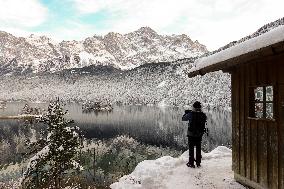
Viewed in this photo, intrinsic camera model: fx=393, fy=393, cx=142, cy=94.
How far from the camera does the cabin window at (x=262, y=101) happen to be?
32.4 ft

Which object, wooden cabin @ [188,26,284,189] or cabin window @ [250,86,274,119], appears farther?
cabin window @ [250,86,274,119]

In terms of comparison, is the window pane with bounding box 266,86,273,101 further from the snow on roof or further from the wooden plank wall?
the snow on roof

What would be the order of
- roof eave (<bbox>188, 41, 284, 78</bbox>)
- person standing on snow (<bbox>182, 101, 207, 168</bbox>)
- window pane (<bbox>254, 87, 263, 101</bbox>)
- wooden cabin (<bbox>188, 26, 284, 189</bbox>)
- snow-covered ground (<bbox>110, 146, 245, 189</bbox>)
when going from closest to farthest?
roof eave (<bbox>188, 41, 284, 78</bbox>)
wooden cabin (<bbox>188, 26, 284, 189</bbox>)
window pane (<bbox>254, 87, 263, 101</bbox>)
snow-covered ground (<bbox>110, 146, 245, 189</bbox>)
person standing on snow (<bbox>182, 101, 207, 168</bbox>)

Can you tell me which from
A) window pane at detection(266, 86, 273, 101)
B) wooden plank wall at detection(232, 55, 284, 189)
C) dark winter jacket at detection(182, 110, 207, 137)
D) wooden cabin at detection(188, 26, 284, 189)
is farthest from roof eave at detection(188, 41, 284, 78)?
dark winter jacket at detection(182, 110, 207, 137)

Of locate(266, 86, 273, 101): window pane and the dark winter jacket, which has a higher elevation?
locate(266, 86, 273, 101): window pane

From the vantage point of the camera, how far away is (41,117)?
16.2 meters

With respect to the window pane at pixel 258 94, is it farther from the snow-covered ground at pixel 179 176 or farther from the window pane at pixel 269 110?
the snow-covered ground at pixel 179 176

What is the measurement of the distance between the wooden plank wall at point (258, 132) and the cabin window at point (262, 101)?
18 cm

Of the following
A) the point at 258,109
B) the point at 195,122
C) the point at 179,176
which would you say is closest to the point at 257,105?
the point at 258,109

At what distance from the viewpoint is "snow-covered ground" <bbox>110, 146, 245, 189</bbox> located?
38.8 feet

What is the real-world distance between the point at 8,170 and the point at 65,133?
17723 millimetres

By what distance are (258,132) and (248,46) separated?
104 inches

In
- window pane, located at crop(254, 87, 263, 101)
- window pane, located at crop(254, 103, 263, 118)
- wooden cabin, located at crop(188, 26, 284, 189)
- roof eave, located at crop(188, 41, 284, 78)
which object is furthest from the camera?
window pane, located at crop(254, 103, 263, 118)

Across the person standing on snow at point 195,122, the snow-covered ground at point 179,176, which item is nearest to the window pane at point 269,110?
the snow-covered ground at point 179,176
